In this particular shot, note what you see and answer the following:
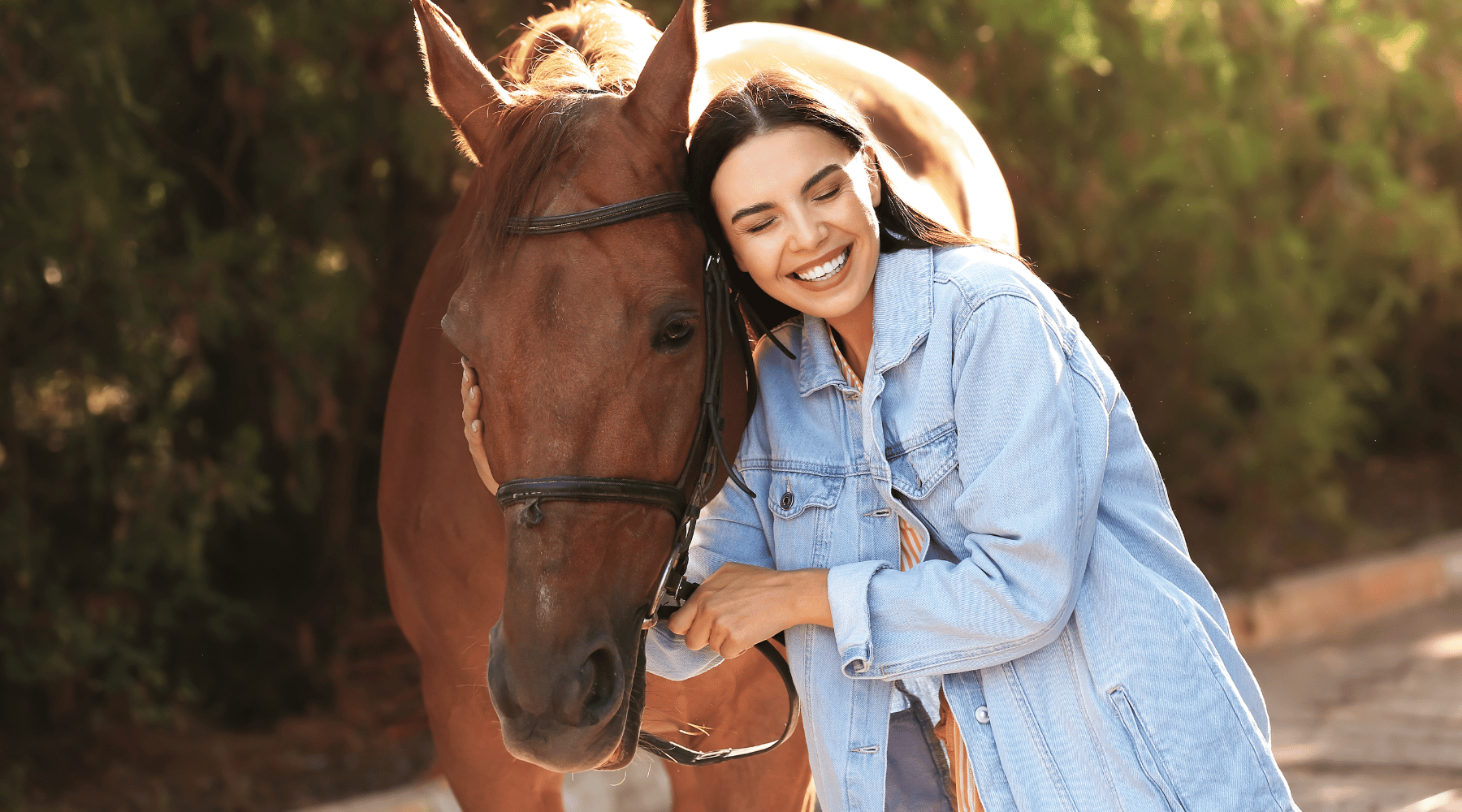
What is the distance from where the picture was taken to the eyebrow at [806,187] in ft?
5.33

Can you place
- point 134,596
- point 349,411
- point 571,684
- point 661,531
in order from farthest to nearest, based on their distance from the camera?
point 349,411, point 134,596, point 661,531, point 571,684

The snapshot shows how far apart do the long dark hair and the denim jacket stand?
0.09 metres

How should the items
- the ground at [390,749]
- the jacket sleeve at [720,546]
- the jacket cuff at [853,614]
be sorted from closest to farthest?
the jacket cuff at [853,614] < the jacket sleeve at [720,546] < the ground at [390,749]

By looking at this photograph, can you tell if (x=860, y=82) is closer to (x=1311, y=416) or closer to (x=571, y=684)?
(x=571, y=684)

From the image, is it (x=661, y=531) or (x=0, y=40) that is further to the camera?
(x=0, y=40)

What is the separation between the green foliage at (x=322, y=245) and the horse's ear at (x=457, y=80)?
191cm

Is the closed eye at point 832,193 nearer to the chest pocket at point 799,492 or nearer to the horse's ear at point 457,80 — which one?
the chest pocket at point 799,492

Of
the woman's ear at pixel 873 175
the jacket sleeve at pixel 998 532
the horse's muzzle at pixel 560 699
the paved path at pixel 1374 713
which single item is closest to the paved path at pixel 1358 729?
the paved path at pixel 1374 713

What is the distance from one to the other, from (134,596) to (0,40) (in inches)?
70.7

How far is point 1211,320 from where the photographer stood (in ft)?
19.4

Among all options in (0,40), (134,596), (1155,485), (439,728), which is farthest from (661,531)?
(134,596)

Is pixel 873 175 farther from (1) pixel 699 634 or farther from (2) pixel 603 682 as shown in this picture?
(2) pixel 603 682

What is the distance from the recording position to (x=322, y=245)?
435 cm

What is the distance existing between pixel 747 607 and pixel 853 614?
0.16 metres
